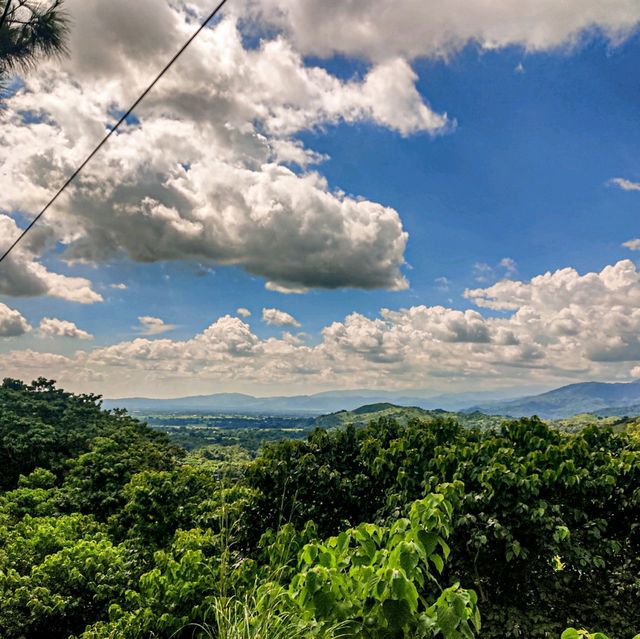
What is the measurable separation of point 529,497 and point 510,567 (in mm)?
1075

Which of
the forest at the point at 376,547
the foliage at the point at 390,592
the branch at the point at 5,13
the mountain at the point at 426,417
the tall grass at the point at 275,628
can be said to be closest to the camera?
the foliage at the point at 390,592

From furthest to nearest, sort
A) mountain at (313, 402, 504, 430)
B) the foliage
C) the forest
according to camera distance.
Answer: mountain at (313, 402, 504, 430), the forest, the foliage

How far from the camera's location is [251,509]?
25.0 feet

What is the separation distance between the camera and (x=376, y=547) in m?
3.74

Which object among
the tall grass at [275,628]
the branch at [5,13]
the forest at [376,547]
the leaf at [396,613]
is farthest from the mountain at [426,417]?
the branch at [5,13]

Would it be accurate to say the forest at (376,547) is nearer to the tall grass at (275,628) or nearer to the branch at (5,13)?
the tall grass at (275,628)

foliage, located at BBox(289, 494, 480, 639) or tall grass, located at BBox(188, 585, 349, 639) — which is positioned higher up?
foliage, located at BBox(289, 494, 480, 639)

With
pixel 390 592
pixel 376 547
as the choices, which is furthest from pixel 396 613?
pixel 376 547

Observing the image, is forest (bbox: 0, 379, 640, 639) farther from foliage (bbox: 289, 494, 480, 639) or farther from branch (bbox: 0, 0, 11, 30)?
branch (bbox: 0, 0, 11, 30)

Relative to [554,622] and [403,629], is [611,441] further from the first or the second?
[403,629]

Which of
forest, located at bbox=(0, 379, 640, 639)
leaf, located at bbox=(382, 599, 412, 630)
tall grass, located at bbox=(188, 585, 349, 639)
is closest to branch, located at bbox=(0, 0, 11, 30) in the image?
forest, located at bbox=(0, 379, 640, 639)

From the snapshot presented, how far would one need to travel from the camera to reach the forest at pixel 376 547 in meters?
3.08

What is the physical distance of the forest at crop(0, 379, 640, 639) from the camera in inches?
121

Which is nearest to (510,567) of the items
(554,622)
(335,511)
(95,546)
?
(554,622)
